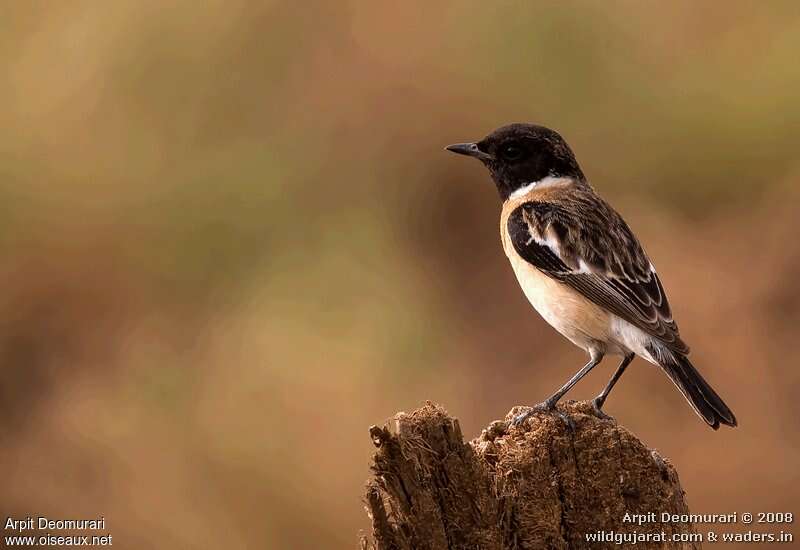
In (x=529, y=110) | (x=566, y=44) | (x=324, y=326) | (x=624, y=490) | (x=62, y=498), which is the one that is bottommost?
(x=624, y=490)

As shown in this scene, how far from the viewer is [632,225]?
14281mm

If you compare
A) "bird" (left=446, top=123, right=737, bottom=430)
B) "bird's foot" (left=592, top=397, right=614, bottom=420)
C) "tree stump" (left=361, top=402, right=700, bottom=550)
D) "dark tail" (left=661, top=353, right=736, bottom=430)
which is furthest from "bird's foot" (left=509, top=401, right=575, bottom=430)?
"dark tail" (left=661, top=353, right=736, bottom=430)

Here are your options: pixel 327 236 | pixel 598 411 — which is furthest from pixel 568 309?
pixel 327 236

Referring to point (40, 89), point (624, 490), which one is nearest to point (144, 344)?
point (40, 89)

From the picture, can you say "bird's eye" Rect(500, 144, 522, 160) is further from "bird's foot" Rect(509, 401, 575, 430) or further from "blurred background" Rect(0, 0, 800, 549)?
"blurred background" Rect(0, 0, 800, 549)

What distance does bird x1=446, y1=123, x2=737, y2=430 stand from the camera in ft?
26.5

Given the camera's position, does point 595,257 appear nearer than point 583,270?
No

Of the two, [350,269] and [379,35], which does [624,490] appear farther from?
[379,35]

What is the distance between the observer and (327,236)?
1479 centimetres

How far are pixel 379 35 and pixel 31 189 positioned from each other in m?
4.71

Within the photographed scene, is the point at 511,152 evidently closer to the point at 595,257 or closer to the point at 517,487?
the point at 595,257

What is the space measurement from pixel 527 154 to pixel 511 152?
0.12 meters

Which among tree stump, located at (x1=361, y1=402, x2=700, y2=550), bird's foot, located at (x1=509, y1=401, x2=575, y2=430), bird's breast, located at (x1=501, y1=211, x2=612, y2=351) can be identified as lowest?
tree stump, located at (x1=361, y1=402, x2=700, y2=550)

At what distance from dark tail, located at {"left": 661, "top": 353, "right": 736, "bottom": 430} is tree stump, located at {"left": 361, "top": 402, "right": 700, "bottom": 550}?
1029 mm
